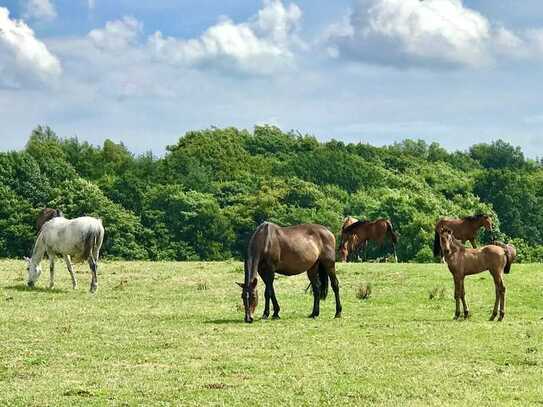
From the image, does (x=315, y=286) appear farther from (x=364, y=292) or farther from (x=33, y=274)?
(x=33, y=274)

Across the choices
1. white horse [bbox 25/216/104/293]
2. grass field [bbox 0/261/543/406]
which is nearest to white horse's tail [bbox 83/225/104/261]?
white horse [bbox 25/216/104/293]

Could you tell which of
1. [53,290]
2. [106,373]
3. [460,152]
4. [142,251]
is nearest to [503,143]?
[460,152]

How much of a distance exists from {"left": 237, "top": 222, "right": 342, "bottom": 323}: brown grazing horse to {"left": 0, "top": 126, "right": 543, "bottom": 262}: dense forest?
48.4 meters

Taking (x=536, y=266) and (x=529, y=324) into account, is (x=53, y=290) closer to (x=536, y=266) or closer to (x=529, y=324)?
(x=529, y=324)

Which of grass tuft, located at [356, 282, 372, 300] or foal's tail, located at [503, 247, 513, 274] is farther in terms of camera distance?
grass tuft, located at [356, 282, 372, 300]

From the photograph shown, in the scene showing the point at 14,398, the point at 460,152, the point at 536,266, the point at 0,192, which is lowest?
the point at 14,398

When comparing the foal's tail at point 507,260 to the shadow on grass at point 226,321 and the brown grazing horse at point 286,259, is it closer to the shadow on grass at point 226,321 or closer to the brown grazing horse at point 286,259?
the brown grazing horse at point 286,259

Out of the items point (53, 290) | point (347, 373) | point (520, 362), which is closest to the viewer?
point (347, 373)

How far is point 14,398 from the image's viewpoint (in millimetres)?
12320

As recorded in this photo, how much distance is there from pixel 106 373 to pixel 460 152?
154m

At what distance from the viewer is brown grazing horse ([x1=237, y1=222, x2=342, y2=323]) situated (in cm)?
2028

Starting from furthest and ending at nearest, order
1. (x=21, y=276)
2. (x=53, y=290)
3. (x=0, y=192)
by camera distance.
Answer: (x=0, y=192), (x=21, y=276), (x=53, y=290)

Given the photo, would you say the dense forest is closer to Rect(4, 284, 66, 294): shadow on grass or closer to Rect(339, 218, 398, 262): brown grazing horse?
Rect(339, 218, 398, 262): brown grazing horse

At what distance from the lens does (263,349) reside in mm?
16125
